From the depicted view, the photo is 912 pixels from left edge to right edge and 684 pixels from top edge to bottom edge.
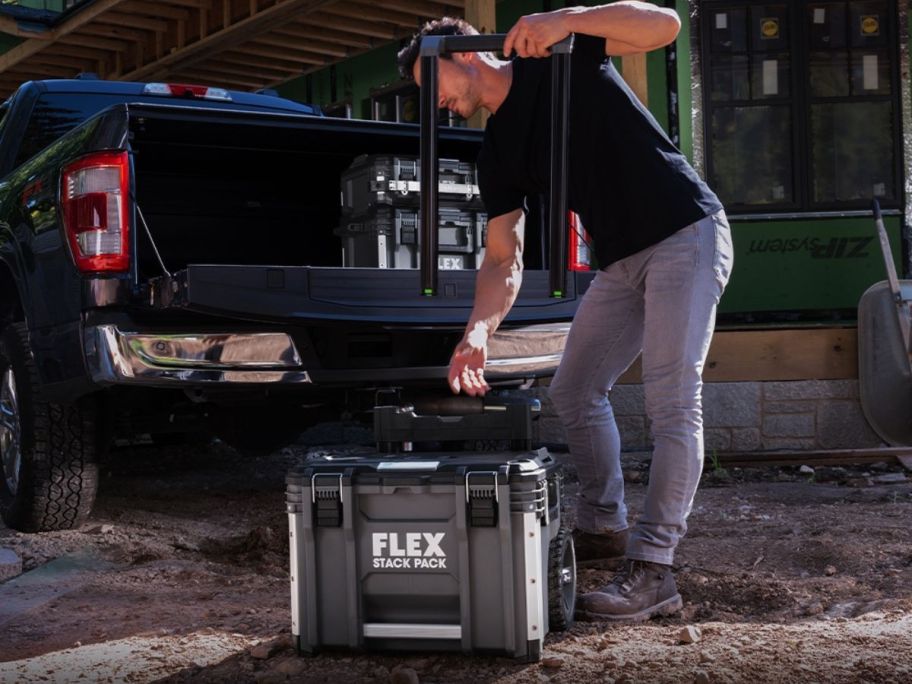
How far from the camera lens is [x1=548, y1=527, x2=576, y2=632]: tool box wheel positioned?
346 centimetres

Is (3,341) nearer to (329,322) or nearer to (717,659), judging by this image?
(329,322)

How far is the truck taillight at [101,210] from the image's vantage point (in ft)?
15.7

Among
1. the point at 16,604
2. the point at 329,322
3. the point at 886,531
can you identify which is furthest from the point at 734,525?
the point at 16,604

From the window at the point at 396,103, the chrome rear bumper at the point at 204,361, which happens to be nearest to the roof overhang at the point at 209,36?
the window at the point at 396,103

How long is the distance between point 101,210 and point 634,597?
2.40 meters

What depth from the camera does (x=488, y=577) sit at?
3264mm

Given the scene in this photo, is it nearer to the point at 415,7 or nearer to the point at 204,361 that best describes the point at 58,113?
the point at 204,361

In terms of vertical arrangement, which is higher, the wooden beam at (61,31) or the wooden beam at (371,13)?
the wooden beam at (61,31)

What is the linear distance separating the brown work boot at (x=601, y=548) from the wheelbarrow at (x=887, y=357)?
467 centimetres

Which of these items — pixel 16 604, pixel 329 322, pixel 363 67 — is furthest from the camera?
pixel 363 67

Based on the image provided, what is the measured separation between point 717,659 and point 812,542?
6.29ft

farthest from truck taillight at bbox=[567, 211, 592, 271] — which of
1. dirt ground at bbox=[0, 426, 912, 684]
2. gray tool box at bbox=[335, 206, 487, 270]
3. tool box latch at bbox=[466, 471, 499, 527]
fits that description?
tool box latch at bbox=[466, 471, 499, 527]

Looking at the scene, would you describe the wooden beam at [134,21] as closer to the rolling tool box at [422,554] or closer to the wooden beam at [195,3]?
the wooden beam at [195,3]

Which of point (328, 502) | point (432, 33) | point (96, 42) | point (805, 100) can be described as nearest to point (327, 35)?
point (96, 42)
